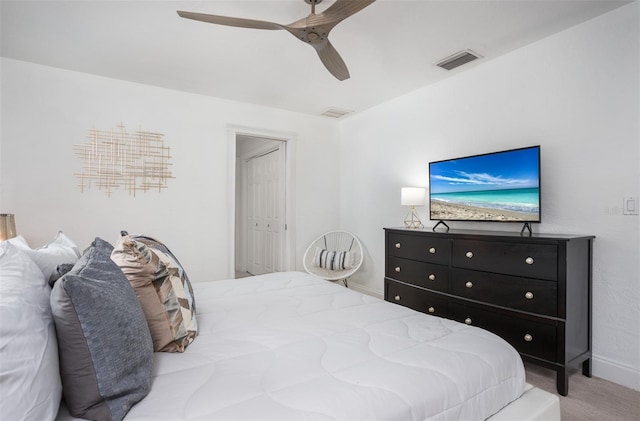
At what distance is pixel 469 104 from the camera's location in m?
3.16

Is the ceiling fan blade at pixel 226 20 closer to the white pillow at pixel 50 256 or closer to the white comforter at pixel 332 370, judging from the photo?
the white pillow at pixel 50 256

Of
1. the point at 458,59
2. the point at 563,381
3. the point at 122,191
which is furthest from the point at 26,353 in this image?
the point at 458,59

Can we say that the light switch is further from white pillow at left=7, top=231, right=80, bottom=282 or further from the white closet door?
the white closet door

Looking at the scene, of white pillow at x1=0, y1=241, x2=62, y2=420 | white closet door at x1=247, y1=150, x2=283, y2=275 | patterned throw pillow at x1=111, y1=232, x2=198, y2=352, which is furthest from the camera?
white closet door at x1=247, y1=150, x2=283, y2=275

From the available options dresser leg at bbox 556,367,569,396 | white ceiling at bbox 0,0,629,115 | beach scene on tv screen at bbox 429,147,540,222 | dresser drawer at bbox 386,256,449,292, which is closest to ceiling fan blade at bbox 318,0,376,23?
white ceiling at bbox 0,0,629,115

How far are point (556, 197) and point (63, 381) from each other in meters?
3.02

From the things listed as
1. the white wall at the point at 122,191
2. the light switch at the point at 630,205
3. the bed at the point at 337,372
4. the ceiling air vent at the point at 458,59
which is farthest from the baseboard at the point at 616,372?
the white wall at the point at 122,191

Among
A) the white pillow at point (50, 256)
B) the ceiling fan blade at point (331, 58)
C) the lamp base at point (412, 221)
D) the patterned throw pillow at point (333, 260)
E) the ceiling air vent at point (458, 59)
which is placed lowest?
the patterned throw pillow at point (333, 260)

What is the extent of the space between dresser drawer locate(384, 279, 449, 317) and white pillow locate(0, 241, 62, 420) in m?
2.57

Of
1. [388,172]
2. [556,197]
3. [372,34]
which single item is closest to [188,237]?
[388,172]

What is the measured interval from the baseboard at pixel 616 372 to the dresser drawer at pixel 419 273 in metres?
1.08

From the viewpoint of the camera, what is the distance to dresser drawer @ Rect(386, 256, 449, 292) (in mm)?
2793

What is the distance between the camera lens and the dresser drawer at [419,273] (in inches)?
110

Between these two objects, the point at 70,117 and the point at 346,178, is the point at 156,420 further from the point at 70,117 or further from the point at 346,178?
the point at 346,178
